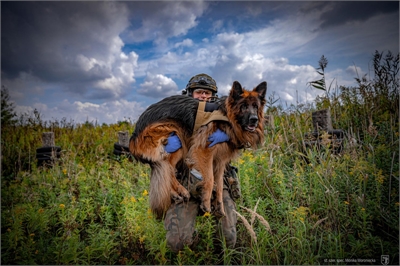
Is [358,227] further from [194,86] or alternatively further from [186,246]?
[194,86]

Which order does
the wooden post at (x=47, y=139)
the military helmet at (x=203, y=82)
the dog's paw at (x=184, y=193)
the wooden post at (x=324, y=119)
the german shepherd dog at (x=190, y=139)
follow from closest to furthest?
1. the german shepherd dog at (x=190, y=139)
2. the dog's paw at (x=184, y=193)
3. the military helmet at (x=203, y=82)
4. the wooden post at (x=324, y=119)
5. the wooden post at (x=47, y=139)

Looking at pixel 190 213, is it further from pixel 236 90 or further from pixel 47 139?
pixel 47 139

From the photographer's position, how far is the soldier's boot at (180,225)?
2828mm

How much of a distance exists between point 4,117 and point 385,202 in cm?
952

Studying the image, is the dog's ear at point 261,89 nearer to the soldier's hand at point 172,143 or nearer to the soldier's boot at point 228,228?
the soldier's hand at point 172,143

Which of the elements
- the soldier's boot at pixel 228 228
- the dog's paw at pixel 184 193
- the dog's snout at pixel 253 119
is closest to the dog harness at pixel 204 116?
the dog's snout at pixel 253 119

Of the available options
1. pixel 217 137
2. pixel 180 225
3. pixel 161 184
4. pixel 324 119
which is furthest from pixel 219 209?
pixel 324 119

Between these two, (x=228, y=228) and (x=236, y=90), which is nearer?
(x=236, y=90)

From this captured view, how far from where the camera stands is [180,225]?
9.39ft

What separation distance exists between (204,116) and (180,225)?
4.25 ft

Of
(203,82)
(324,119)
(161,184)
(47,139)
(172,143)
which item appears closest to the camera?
(161,184)

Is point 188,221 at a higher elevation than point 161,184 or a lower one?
lower

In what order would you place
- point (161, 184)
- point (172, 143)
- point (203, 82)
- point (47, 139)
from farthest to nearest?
point (47, 139)
point (203, 82)
point (172, 143)
point (161, 184)

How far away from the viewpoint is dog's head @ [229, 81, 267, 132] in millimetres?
2732
